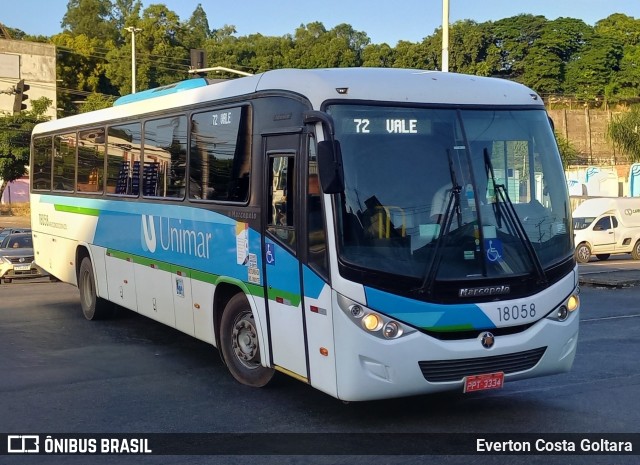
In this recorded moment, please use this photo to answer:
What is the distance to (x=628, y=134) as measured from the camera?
6288cm

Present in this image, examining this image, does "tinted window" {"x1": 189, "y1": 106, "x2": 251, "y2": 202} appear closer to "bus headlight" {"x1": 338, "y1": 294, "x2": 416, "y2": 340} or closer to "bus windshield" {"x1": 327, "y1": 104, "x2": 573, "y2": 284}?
"bus windshield" {"x1": 327, "y1": 104, "x2": 573, "y2": 284}

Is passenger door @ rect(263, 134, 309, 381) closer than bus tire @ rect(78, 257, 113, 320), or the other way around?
passenger door @ rect(263, 134, 309, 381)

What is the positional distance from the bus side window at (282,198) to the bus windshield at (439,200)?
76 cm

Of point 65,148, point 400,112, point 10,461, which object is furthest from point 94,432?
point 65,148

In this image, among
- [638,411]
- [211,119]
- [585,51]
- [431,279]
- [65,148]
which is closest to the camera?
[431,279]

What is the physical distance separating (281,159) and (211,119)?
6.43ft

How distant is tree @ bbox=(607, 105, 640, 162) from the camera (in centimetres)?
6247

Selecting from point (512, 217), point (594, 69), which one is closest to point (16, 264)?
point (512, 217)

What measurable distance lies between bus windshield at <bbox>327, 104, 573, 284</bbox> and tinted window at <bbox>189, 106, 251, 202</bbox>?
172cm

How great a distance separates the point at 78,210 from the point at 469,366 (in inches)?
344

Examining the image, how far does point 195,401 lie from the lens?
834cm

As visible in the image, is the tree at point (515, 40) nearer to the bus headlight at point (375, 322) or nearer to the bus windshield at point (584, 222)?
the bus windshield at point (584, 222)

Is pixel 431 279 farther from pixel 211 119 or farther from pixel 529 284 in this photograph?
pixel 211 119

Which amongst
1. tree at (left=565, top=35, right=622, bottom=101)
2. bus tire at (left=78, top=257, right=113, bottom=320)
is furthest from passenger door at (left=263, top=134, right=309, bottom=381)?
tree at (left=565, top=35, right=622, bottom=101)
